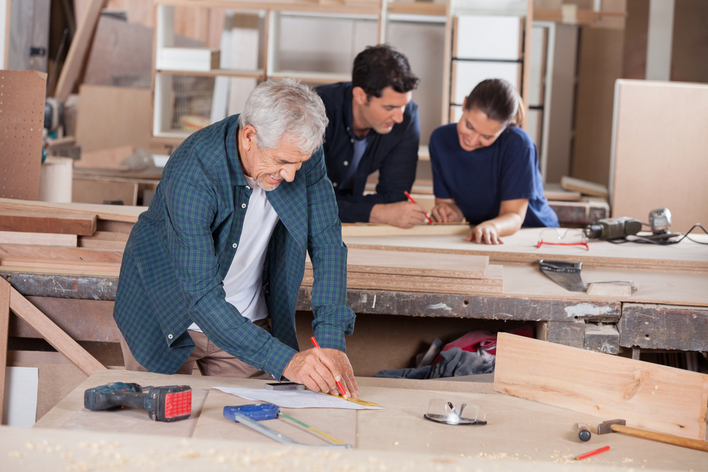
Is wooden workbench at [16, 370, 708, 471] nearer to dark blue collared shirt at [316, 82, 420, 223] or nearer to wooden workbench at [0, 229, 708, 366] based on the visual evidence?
wooden workbench at [0, 229, 708, 366]

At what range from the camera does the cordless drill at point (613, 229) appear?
9.64 ft

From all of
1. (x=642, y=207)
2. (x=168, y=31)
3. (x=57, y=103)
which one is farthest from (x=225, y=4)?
(x=642, y=207)

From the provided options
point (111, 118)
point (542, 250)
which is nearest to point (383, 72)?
point (542, 250)

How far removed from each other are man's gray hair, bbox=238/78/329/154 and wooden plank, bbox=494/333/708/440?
68cm

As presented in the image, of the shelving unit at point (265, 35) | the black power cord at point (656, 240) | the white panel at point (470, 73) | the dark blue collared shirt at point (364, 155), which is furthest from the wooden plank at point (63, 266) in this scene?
the white panel at point (470, 73)

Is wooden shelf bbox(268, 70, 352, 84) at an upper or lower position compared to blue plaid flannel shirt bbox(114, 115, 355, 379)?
upper

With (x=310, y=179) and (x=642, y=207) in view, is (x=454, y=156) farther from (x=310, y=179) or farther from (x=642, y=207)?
(x=642, y=207)

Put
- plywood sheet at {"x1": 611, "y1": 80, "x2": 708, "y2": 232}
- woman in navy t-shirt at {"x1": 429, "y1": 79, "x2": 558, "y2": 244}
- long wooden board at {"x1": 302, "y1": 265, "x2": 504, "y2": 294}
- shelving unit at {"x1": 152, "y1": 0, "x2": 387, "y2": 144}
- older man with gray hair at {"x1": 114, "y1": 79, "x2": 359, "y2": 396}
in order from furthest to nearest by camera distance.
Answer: shelving unit at {"x1": 152, "y1": 0, "x2": 387, "y2": 144}
plywood sheet at {"x1": 611, "y1": 80, "x2": 708, "y2": 232}
woman in navy t-shirt at {"x1": 429, "y1": 79, "x2": 558, "y2": 244}
long wooden board at {"x1": 302, "y1": 265, "x2": 504, "y2": 294}
older man with gray hair at {"x1": 114, "y1": 79, "x2": 359, "y2": 396}

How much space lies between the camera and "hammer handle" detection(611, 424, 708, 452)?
1.37 m

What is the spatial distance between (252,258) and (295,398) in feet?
1.55

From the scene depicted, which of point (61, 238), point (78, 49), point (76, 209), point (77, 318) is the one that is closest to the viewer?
point (77, 318)

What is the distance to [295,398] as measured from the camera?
1547mm

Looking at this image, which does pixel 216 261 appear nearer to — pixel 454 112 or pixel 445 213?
pixel 445 213

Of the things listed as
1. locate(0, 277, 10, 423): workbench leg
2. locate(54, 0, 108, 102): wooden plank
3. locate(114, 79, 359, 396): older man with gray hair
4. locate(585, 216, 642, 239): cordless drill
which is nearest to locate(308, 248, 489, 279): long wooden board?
locate(114, 79, 359, 396): older man with gray hair
